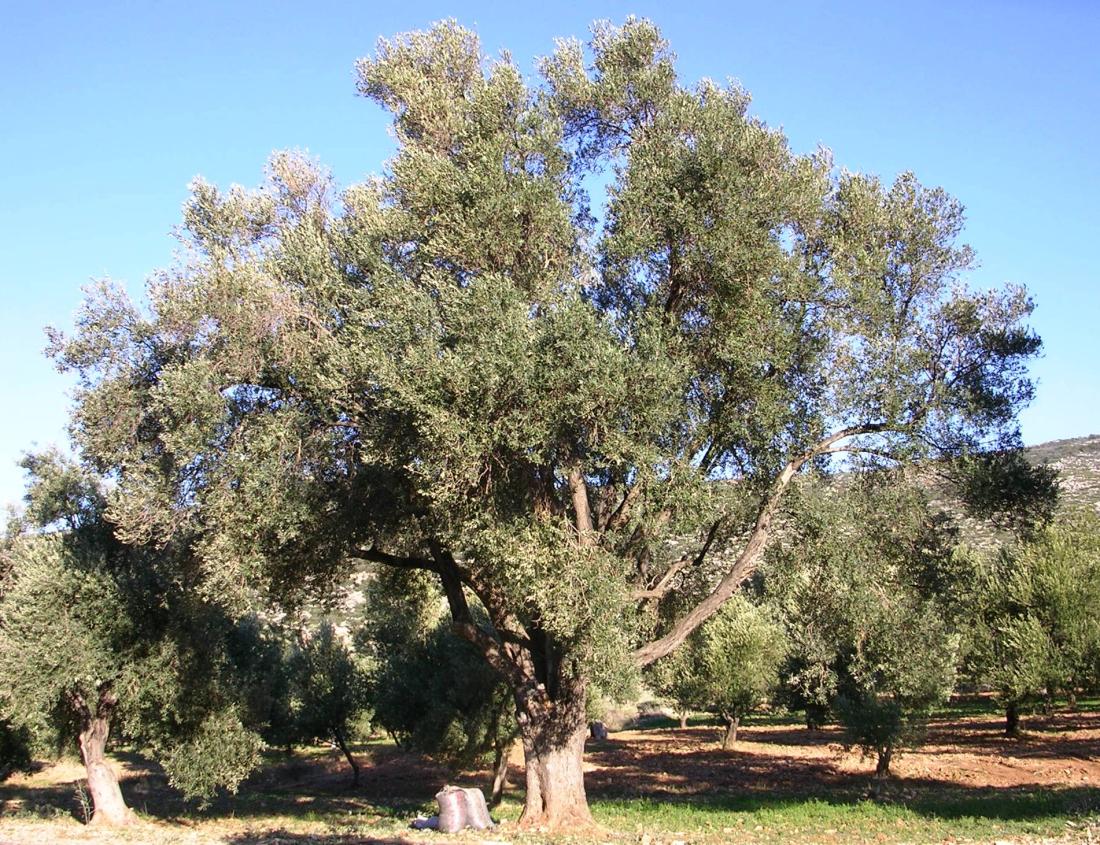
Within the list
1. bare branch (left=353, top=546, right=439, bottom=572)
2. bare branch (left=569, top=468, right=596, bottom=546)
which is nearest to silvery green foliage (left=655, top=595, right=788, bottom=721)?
bare branch (left=353, top=546, right=439, bottom=572)

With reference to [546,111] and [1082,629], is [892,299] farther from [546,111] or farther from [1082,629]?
[1082,629]

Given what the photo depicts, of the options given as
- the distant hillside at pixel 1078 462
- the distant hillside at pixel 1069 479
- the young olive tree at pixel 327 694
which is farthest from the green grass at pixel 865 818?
the distant hillside at pixel 1078 462

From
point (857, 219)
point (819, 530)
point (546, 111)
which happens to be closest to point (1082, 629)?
point (819, 530)

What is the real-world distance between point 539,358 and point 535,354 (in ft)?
0.30

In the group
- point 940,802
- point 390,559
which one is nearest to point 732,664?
point 940,802

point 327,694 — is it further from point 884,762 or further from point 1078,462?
point 1078,462

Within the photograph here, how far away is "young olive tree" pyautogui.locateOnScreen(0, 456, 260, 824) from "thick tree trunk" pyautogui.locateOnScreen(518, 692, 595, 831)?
8420 millimetres

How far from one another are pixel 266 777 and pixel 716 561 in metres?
30.5

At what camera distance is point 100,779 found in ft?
70.9

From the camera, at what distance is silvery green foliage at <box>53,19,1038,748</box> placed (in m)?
14.1

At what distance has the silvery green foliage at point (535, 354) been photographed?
1409cm

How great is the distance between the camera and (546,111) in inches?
688

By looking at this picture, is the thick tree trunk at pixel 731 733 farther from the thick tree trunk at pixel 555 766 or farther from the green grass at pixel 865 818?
the thick tree trunk at pixel 555 766

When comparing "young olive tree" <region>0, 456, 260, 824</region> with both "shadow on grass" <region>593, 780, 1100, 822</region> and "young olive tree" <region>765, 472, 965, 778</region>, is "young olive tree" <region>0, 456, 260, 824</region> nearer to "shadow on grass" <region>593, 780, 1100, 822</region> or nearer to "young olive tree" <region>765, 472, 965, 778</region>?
"shadow on grass" <region>593, 780, 1100, 822</region>
